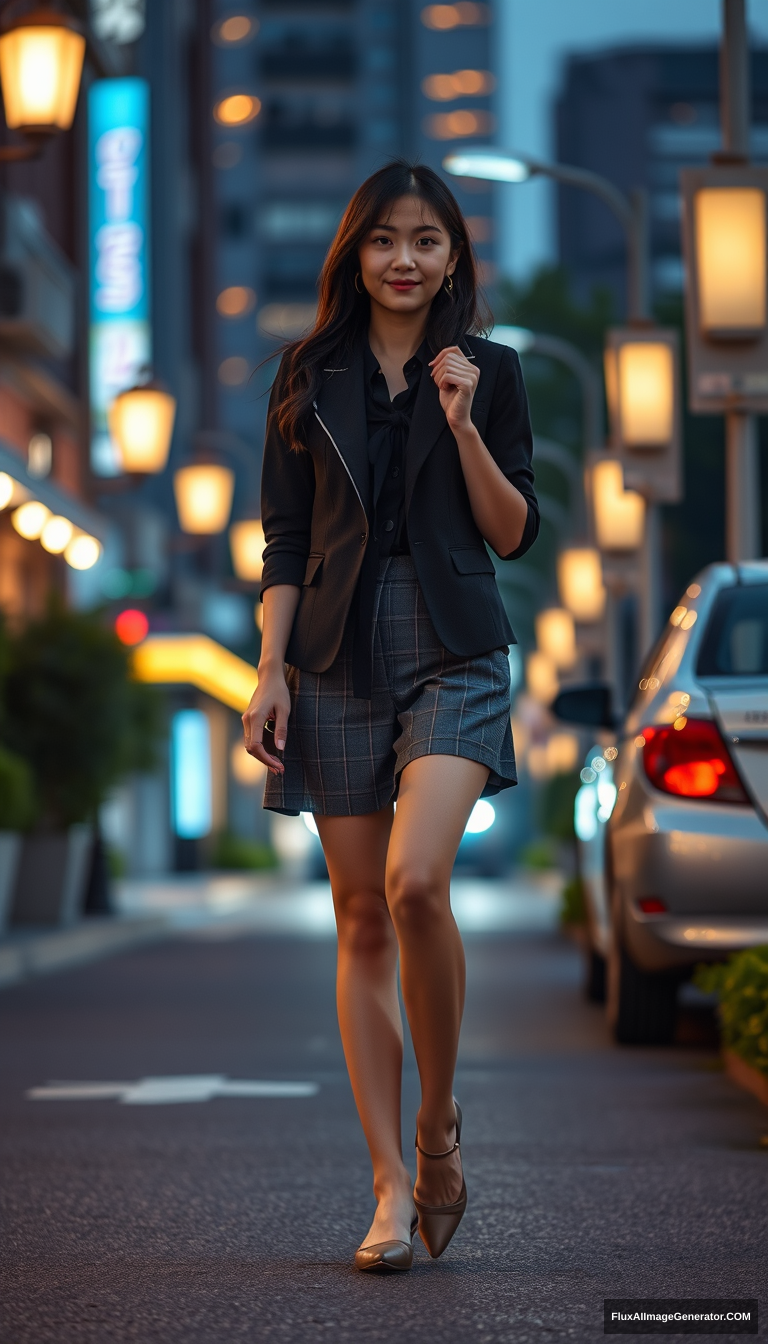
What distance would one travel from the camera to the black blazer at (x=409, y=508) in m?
4.23

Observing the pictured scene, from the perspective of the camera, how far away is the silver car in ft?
23.9

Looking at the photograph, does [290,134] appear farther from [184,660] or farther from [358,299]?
[358,299]

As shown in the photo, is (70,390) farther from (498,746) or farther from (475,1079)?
(498,746)

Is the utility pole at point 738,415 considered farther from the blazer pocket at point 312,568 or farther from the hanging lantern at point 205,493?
the hanging lantern at point 205,493

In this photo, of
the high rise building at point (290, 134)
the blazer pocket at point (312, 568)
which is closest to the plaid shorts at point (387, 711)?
the blazer pocket at point (312, 568)

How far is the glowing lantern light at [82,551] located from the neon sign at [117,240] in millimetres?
11261

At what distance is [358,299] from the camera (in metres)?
4.55

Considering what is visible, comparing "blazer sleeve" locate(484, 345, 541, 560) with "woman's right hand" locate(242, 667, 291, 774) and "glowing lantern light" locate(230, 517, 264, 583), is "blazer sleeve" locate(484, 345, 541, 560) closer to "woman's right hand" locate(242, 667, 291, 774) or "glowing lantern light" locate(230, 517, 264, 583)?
"woman's right hand" locate(242, 667, 291, 774)

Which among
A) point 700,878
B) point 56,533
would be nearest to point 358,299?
point 700,878

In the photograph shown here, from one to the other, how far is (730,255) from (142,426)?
31.0ft

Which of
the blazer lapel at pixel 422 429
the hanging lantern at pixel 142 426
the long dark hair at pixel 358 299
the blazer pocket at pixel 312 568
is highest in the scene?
the hanging lantern at pixel 142 426

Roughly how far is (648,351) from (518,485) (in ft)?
34.2

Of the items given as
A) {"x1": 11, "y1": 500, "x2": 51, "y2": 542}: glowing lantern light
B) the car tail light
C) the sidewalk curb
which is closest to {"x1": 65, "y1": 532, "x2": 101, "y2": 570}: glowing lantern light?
{"x1": 11, "y1": 500, "x2": 51, "y2": 542}: glowing lantern light

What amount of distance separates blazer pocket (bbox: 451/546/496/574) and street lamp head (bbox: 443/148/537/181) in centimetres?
1148
